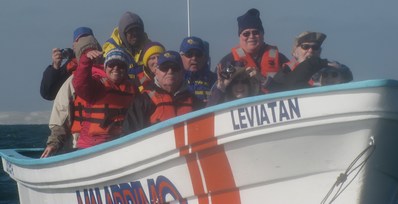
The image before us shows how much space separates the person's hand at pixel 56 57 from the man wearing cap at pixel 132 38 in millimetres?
615

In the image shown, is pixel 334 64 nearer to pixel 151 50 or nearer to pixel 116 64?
pixel 116 64

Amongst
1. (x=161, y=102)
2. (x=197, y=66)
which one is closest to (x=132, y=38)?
(x=197, y=66)

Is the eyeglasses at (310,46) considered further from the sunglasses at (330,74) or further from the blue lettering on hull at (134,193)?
the blue lettering on hull at (134,193)

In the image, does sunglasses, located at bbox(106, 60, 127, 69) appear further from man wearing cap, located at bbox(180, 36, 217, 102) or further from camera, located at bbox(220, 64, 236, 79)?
camera, located at bbox(220, 64, 236, 79)

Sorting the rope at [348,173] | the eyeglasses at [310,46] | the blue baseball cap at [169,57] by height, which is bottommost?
the rope at [348,173]

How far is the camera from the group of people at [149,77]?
313 inches

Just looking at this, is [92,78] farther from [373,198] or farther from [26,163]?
[373,198]

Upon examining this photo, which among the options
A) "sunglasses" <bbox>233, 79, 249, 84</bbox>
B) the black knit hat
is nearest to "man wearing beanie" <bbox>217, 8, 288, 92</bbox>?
the black knit hat

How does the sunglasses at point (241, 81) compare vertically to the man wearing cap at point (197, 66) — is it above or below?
below

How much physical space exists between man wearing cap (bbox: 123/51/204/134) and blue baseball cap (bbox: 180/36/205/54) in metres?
0.89

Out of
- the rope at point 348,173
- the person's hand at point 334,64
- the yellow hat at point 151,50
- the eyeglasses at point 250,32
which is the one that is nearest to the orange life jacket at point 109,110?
the yellow hat at point 151,50

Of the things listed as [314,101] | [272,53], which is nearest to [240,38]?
[272,53]

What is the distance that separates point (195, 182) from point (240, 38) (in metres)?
2.05

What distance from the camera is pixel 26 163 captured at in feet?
Answer: 31.9
